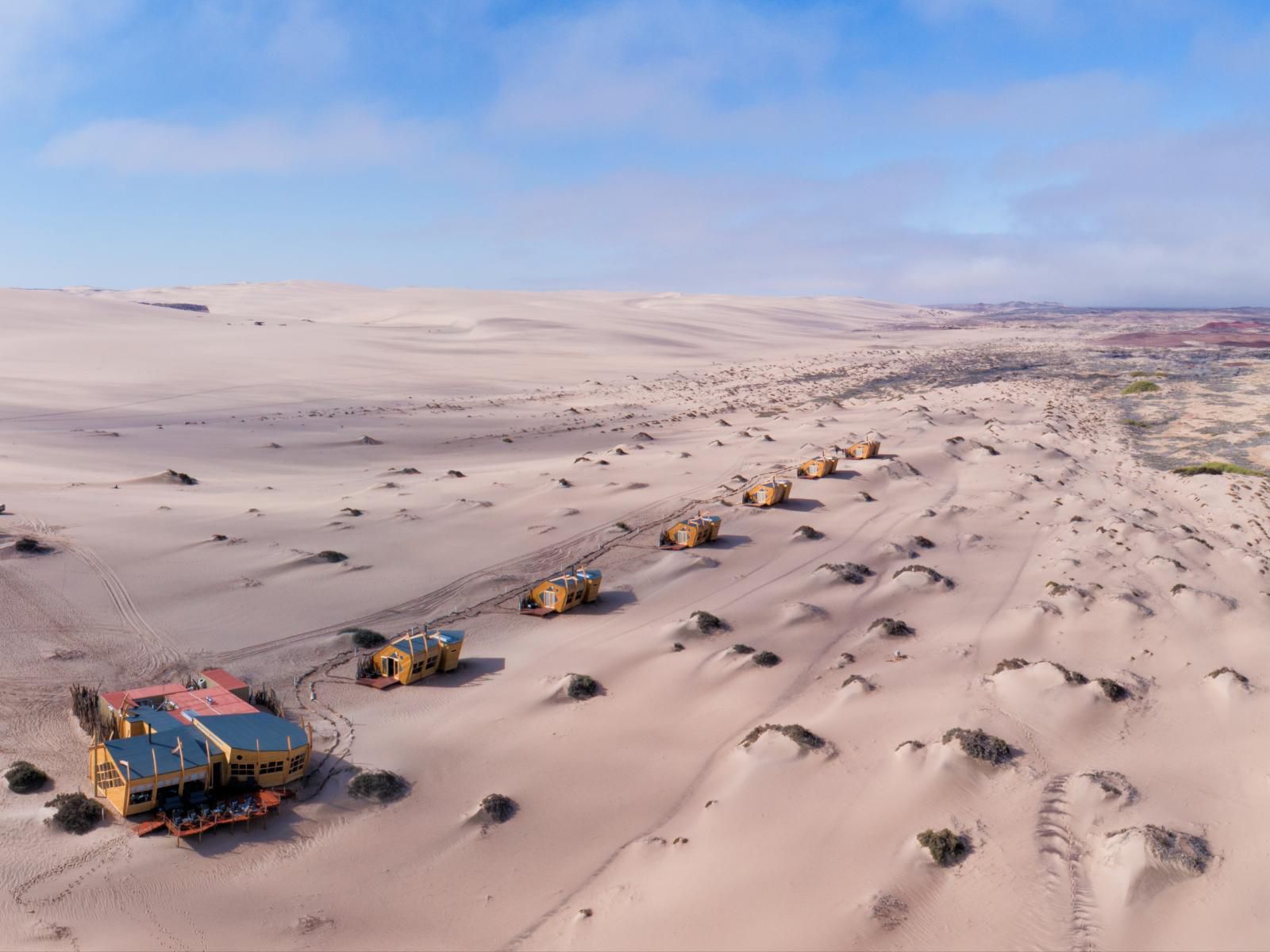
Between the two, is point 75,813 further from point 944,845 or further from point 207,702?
point 944,845

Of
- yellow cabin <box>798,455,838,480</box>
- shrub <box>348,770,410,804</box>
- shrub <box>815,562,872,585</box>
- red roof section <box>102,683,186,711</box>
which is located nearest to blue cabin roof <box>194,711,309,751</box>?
shrub <box>348,770,410,804</box>

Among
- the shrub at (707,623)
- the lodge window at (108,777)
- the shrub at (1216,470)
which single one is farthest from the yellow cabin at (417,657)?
the shrub at (1216,470)

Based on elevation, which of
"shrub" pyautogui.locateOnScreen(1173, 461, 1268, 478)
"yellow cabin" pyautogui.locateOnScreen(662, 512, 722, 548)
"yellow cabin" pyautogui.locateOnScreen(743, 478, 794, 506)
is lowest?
"yellow cabin" pyautogui.locateOnScreen(662, 512, 722, 548)

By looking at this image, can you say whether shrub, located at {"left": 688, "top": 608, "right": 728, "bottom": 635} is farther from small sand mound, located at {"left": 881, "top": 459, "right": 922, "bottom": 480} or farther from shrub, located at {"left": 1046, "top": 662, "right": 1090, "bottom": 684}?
small sand mound, located at {"left": 881, "top": 459, "right": 922, "bottom": 480}

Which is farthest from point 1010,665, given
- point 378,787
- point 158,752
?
point 158,752

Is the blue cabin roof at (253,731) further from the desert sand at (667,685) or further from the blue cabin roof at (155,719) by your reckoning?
the desert sand at (667,685)
